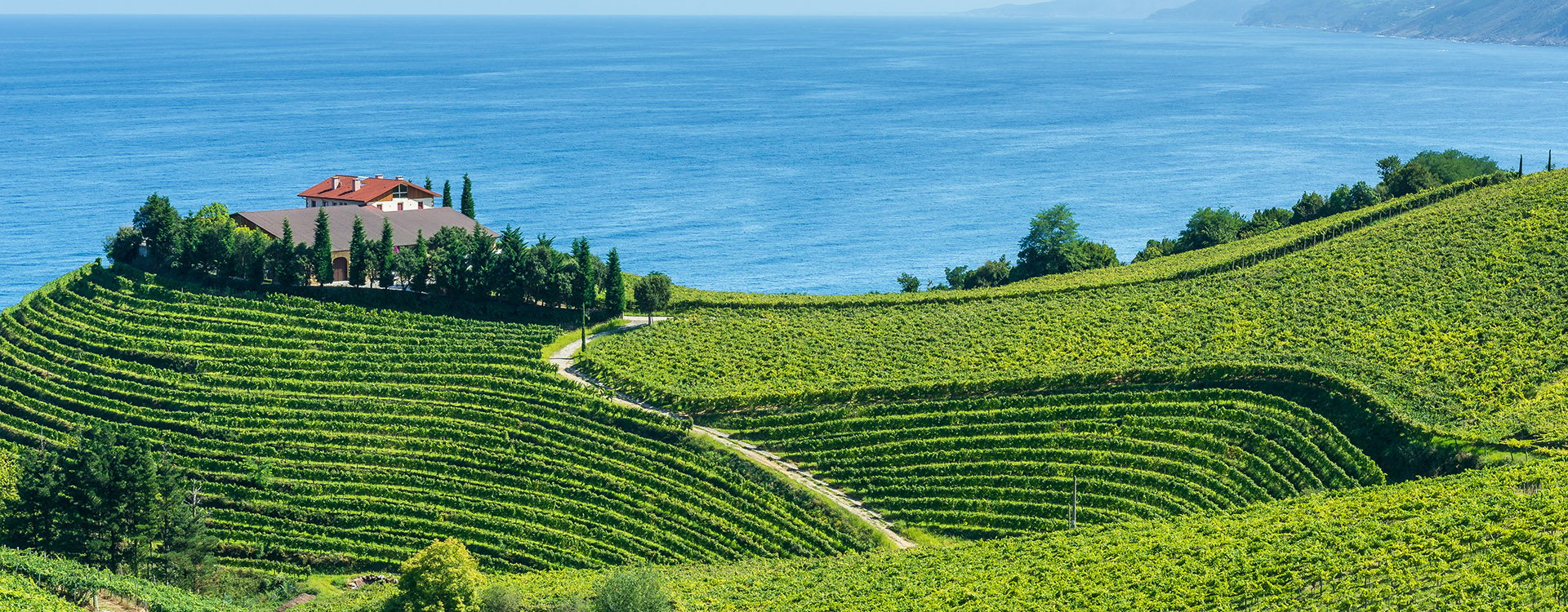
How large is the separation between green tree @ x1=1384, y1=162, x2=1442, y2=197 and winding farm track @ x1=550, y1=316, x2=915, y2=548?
196 ft

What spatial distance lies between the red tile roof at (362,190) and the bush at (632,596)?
61.0m

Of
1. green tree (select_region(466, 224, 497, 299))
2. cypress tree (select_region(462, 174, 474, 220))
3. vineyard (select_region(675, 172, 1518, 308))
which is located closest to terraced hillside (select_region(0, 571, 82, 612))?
green tree (select_region(466, 224, 497, 299))

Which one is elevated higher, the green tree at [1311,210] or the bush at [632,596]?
the green tree at [1311,210]

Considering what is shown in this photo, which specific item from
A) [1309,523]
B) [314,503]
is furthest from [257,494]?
[1309,523]

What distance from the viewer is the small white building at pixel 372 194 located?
10119 cm

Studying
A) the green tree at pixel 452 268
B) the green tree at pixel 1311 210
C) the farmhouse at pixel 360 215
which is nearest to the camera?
the green tree at pixel 452 268

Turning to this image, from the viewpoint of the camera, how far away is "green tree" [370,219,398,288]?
81.4 metres

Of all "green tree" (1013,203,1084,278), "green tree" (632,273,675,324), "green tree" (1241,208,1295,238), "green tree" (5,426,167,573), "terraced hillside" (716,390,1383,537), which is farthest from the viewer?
"green tree" (1241,208,1295,238)

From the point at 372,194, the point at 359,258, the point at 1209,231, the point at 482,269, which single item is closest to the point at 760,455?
the point at 482,269

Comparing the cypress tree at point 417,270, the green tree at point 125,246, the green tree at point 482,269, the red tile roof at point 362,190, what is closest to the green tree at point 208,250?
the green tree at point 125,246

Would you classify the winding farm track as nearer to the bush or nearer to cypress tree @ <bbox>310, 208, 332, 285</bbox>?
the bush

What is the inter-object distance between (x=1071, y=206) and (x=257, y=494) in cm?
10826

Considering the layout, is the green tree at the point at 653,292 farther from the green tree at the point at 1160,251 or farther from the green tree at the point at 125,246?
the green tree at the point at 1160,251

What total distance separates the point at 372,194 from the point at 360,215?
380 inches
